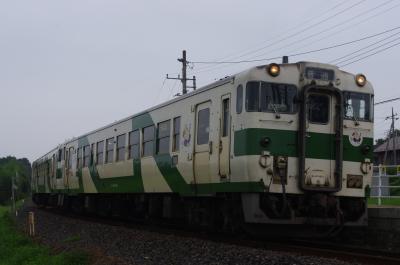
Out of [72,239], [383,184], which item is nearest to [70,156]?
[72,239]

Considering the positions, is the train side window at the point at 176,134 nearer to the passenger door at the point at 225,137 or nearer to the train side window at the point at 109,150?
the passenger door at the point at 225,137

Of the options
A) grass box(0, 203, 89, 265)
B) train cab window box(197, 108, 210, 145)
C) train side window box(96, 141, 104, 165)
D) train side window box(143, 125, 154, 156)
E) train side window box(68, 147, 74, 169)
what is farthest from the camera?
train side window box(68, 147, 74, 169)

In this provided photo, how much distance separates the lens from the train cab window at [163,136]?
46.9 feet

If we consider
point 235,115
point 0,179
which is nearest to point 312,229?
point 235,115

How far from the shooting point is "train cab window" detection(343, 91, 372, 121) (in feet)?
38.0

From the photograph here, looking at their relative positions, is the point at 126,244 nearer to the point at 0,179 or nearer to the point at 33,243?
the point at 33,243

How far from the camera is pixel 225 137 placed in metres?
11.4

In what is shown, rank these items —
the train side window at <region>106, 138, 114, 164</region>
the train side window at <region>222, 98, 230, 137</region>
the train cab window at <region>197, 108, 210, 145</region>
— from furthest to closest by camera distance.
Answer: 1. the train side window at <region>106, 138, 114, 164</region>
2. the train cab window at <region>197, 108, 210, 145</region>
3. the train side window at <region>222, 98, 230, 137</region>

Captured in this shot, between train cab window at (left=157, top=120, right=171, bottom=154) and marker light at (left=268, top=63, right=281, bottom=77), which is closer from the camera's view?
marker light at (left=268, top=63, right=281, bottom=77)

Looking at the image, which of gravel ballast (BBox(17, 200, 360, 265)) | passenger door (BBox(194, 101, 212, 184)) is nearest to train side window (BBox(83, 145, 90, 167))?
gravel ballast (BBox(17, 200, 360, 265))

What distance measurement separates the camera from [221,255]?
31.0 ft

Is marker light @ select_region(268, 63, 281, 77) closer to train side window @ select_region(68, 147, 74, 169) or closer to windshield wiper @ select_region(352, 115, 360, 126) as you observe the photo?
windshield wiper @ select_region(352, 115, 360, 126)

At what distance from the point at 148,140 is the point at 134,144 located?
119cm

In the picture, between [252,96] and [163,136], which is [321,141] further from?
[163,136]
